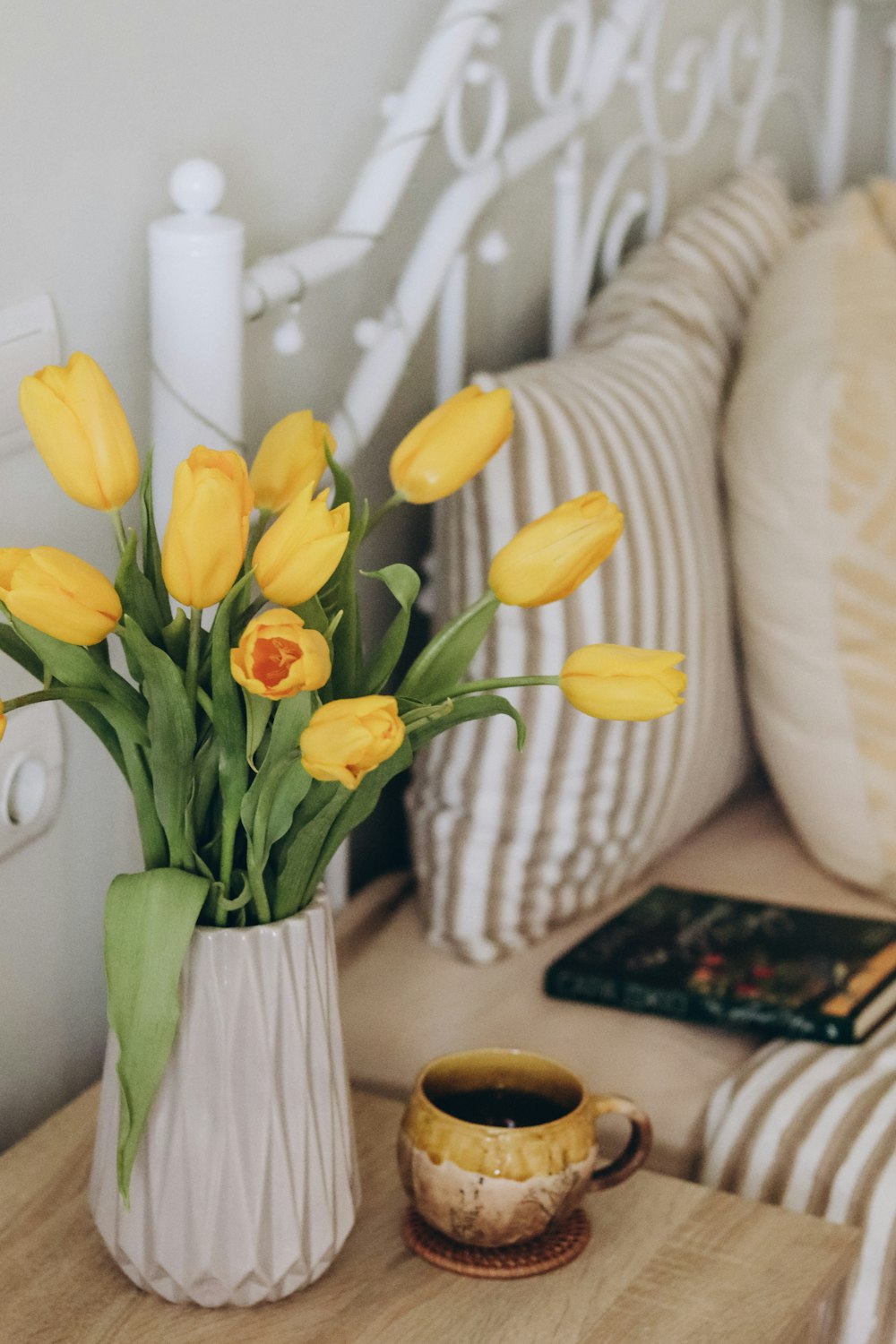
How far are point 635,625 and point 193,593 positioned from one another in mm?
591

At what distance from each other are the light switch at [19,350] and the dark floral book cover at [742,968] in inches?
20.7

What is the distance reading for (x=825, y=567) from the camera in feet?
3.94

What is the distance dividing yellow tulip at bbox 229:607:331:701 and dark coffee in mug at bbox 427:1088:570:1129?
0.33 metres

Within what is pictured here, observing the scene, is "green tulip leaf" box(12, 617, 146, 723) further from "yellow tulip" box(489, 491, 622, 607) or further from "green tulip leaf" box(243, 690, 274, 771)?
"yellow tulip" box(489, 491, 622, 607)

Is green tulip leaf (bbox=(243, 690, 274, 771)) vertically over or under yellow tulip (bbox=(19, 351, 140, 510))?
under

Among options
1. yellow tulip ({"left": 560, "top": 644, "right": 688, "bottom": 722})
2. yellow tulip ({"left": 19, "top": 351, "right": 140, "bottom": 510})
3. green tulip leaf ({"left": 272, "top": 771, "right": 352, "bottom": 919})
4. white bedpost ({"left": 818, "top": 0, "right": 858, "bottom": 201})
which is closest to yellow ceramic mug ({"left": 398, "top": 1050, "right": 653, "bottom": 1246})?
green tulip leaf ({"left": 272, "top": 771, "right": 352, "bottom": 919})

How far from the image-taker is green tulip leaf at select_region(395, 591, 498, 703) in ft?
2.37

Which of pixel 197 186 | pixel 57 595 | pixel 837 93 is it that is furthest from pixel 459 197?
pixel 837 93

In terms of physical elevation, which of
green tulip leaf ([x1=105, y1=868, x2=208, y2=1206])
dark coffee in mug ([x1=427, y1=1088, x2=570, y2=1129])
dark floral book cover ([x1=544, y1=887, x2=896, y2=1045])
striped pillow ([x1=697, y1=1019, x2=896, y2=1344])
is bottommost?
striped pillow ([x1=697, y1=1019, x2=896, y2=1344])

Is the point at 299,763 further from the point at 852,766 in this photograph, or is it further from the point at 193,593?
the point at 852,766

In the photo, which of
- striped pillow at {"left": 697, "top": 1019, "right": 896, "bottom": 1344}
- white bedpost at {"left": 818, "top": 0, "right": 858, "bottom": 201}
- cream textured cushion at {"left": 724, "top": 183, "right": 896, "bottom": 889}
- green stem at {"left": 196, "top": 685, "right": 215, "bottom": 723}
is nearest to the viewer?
green stem at {"left": 196, "top": 685, "right": 215, "bottom": 723}

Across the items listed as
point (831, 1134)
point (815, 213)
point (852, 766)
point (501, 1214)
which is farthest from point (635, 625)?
point (815, 213)

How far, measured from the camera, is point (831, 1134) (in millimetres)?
944

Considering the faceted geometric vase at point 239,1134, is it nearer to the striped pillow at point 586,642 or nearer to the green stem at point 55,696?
the green stem at point 55,696
